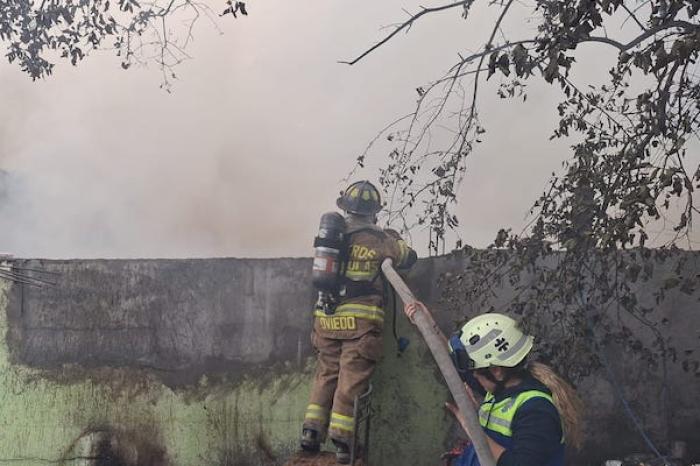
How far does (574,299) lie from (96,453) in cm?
366

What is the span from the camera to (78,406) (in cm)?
543

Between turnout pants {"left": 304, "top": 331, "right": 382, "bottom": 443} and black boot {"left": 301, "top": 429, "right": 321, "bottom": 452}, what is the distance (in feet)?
0.11

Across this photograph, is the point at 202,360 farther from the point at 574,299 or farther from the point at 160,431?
the point at 574,299

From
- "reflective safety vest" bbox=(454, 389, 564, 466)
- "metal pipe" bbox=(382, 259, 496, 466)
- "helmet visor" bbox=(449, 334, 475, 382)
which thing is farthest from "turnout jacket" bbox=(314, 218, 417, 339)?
"reflective safety vest" bbox=(454, 389, 564, 466)

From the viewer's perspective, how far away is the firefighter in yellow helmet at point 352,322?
4789 millimetres

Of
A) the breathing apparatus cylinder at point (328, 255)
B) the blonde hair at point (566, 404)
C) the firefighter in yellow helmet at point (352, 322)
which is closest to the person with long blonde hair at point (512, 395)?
the blonde hair at point (566, 404)

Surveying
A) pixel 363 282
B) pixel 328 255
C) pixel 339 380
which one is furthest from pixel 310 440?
pixel 328 255

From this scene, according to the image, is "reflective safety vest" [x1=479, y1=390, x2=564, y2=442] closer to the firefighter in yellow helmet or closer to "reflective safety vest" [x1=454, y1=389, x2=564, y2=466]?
"reflective safety vest" [x1=454, y1=389, x2=564, y2=466]

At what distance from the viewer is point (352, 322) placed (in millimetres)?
4859

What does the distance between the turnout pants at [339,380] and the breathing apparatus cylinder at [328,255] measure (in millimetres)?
395

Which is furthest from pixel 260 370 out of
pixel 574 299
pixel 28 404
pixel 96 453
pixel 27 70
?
pixel 27 70

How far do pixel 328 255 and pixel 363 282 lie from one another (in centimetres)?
31

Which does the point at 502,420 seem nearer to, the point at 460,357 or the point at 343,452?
the point at 460,357

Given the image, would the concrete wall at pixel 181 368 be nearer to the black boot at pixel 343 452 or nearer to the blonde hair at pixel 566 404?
the black boot at pixel 343 452
